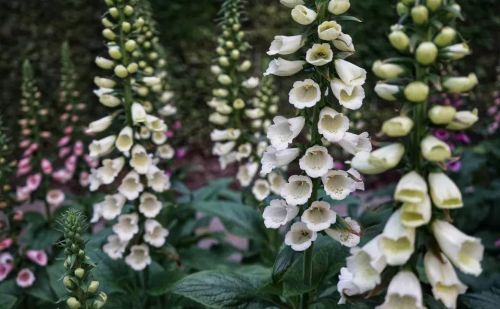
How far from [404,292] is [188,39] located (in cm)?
766

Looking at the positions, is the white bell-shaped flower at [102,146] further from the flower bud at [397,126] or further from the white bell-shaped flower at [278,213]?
the flower bud at [397,126]

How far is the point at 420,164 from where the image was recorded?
69.2 inches

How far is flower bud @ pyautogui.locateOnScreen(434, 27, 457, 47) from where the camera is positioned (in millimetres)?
1643

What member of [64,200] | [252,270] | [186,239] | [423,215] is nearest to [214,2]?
[64,200]

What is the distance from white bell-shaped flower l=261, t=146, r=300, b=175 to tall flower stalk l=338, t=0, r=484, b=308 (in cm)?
58

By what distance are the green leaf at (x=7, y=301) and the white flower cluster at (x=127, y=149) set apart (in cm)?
55

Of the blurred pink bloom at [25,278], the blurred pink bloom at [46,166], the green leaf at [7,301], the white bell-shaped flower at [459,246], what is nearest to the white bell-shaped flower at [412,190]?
the white bell-shaped flower at [459,246]

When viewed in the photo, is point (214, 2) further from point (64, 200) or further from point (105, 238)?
point (105, 238)

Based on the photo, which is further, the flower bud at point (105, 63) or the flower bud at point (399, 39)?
the flower bud at point (105, 63)

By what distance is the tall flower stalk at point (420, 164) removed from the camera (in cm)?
166

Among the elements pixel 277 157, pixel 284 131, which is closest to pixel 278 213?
pixel 277 157

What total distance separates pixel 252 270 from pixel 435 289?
170 centimetres

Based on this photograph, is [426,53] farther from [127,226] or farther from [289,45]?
[127,226]

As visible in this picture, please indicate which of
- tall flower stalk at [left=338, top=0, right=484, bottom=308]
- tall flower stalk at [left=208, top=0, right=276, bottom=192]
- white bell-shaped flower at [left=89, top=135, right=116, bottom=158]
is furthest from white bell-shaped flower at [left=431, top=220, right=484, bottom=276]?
tall flower stalk at [left=208, top=0, right=276, bottom=192]
